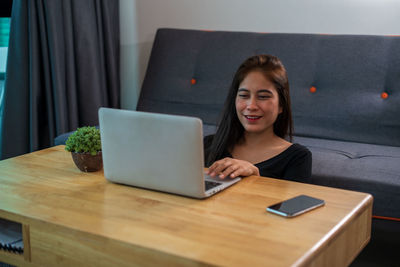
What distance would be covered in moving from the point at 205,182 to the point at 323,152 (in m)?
0.89

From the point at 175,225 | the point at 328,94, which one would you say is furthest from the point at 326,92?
the point at 175,225

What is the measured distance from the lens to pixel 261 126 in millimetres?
1742

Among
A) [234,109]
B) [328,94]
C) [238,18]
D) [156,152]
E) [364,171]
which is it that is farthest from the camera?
[238,18]

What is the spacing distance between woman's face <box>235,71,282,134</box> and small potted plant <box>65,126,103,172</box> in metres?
0.46

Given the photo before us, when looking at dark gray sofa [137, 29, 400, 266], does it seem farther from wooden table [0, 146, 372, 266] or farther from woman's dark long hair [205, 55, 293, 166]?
wooden table [0, 146, 372, 266]

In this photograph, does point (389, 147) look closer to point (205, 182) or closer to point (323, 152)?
point (323, 152)

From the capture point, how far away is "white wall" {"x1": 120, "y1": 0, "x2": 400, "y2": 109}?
9.04 feet

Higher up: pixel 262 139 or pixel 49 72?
pixel 49 72

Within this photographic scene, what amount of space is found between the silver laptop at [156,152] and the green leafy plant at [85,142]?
13cm

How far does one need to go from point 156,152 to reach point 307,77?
1400 millimetres

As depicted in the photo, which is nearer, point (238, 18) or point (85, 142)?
point (85, 142)

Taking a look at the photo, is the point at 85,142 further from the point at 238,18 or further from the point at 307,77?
the point at 238,18

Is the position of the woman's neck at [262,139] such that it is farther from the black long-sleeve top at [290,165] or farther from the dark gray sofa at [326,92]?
the dark gray sofa at [326,92]

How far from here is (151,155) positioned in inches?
53.2
